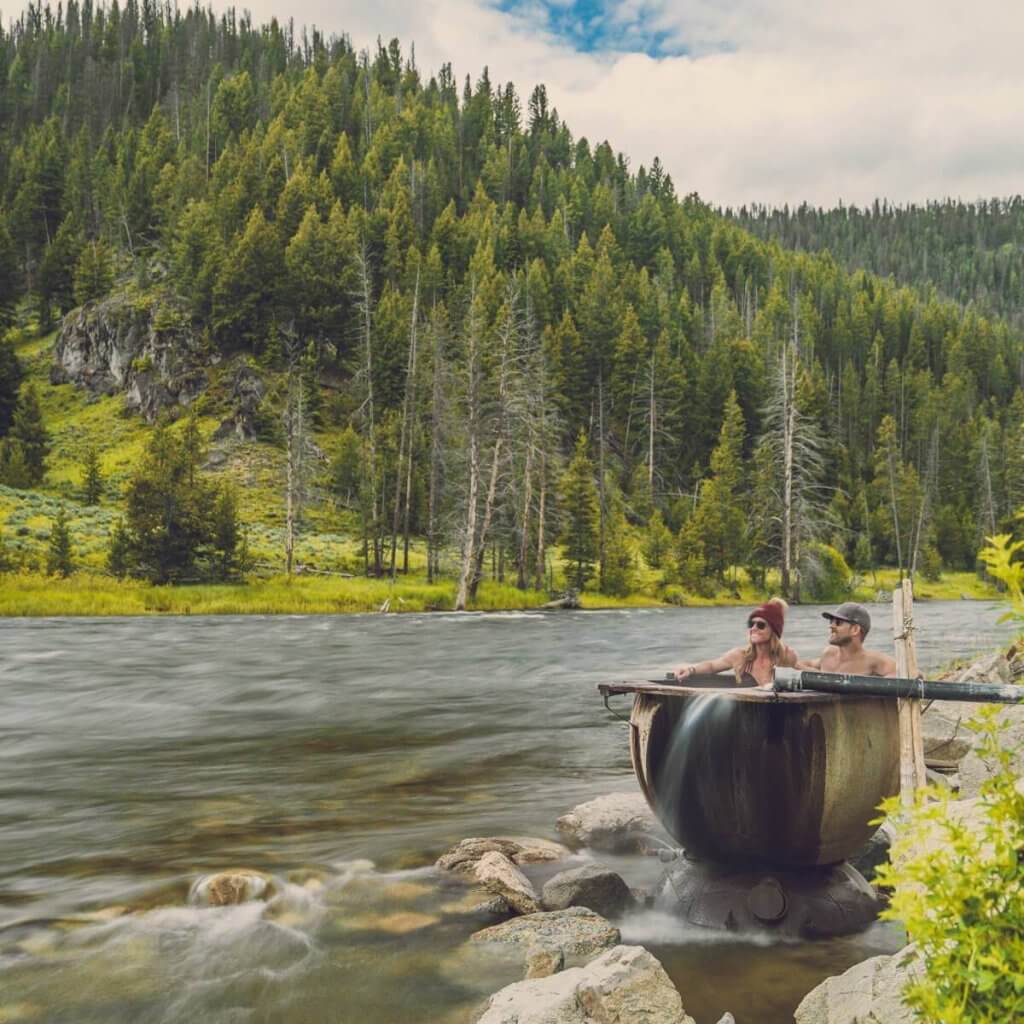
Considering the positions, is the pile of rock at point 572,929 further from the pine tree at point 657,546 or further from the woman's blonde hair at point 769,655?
the pine tree at point 657,546

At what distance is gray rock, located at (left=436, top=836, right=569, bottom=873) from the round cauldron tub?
6.41ft

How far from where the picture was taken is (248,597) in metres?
38.8

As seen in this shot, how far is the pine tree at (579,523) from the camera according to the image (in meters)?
48.5

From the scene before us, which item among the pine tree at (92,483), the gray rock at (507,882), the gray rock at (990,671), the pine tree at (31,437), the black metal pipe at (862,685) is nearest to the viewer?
the black metal pipe at (862,685)

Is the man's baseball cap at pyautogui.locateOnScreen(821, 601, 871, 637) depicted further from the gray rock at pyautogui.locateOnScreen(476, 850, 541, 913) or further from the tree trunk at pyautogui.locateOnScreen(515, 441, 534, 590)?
the tree trunk at pyautogui.locateOnScreen(515, 441, 534, 590)

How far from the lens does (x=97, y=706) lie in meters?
17.4

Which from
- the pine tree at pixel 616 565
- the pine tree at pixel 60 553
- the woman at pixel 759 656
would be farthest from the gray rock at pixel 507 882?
the pine tree at pixel 616 565

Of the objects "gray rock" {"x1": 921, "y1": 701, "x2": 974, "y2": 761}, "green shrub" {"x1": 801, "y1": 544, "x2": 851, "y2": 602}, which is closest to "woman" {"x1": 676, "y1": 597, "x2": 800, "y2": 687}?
"gray rock" {"x1": 921, "y1": 701, "x2": 974, "y2": 761}

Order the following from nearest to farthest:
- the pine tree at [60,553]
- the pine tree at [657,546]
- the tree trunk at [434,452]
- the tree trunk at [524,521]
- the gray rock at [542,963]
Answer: the gray rock at [542,963], the pine tree at [60,553], the tree trunk at [524,521], the tree trunk at [434,452], the pine tree at [657,546]

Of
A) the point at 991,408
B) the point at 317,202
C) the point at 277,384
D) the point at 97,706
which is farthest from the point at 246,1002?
the point at 991,408

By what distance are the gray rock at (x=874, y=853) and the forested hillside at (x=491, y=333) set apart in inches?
1282

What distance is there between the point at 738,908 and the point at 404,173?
106501 mm

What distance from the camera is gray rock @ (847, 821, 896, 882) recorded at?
7551mm

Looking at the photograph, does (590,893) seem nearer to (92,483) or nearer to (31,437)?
(92,483)
